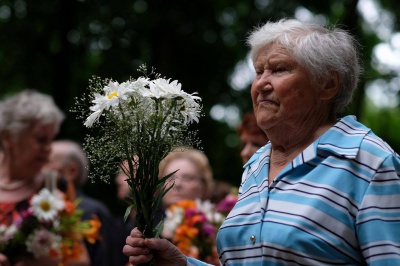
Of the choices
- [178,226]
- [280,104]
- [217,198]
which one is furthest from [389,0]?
[280,104]

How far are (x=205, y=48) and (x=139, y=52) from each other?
1.39m

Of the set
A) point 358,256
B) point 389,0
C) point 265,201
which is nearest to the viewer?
point 358,256

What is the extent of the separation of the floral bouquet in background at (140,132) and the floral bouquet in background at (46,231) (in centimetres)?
236

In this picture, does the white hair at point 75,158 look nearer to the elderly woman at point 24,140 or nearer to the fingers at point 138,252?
the elderly woman at point 24,140

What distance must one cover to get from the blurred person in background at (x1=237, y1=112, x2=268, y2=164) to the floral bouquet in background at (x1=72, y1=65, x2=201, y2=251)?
1.85m

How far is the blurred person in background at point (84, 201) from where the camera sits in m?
6.57

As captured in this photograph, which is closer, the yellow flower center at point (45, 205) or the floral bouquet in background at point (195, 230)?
the yellow flower center at point (45, 205)

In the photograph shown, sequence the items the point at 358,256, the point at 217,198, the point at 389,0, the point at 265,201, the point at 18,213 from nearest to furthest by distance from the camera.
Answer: the point at 358,256
the point at 265,201
the point at 18,213
the point at 217,198
the point at 389,0

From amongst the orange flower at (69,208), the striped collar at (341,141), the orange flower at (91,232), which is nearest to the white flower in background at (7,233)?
the orange flower at (69,208)

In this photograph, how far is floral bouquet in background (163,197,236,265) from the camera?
19.1 ft

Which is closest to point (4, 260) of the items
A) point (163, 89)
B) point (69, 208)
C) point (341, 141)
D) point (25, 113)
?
point (69, 208)

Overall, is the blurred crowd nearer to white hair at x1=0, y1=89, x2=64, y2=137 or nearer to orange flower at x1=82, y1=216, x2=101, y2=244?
white hair at x1=0, y1=89, x2=64, y2=137

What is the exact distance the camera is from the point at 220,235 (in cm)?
346

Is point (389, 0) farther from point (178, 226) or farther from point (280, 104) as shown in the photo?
point (280, 104)
